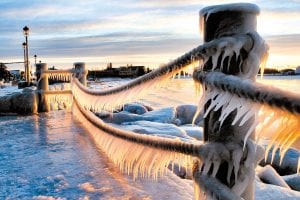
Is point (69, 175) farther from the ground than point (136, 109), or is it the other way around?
point (69, 175)

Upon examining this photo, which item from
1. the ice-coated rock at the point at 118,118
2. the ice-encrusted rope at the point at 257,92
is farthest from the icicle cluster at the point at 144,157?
the ice-coated rock at the point at 118,118

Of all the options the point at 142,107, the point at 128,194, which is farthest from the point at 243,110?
the point at 142,107

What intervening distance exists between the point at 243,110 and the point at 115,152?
2610mm

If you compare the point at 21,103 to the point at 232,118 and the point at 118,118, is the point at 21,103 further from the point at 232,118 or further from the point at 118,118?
the point at 232,118

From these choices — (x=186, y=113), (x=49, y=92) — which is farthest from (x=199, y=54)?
(x=186, y=113)

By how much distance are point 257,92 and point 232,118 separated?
70 cm

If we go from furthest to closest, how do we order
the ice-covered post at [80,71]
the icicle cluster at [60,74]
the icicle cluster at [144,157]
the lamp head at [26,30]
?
1. the lamp head at [26,30]
2. the icicle cluster at [60,74]
3. the ice-covered post at [80,71]
4. the icicle cluster at [144,157]

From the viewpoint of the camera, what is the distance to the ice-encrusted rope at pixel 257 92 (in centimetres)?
111

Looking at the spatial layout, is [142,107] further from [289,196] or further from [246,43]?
[246,43]

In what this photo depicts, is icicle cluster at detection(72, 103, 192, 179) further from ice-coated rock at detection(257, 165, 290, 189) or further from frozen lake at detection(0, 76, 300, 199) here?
ice-coated rock at detection(257, 165, 290, 189)

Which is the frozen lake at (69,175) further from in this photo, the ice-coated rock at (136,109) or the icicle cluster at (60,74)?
the ice-coated rock at (136,109)

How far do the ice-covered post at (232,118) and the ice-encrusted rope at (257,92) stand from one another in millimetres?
140

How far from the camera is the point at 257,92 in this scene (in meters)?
1.31

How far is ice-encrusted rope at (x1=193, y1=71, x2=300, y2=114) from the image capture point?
1.11 meters
